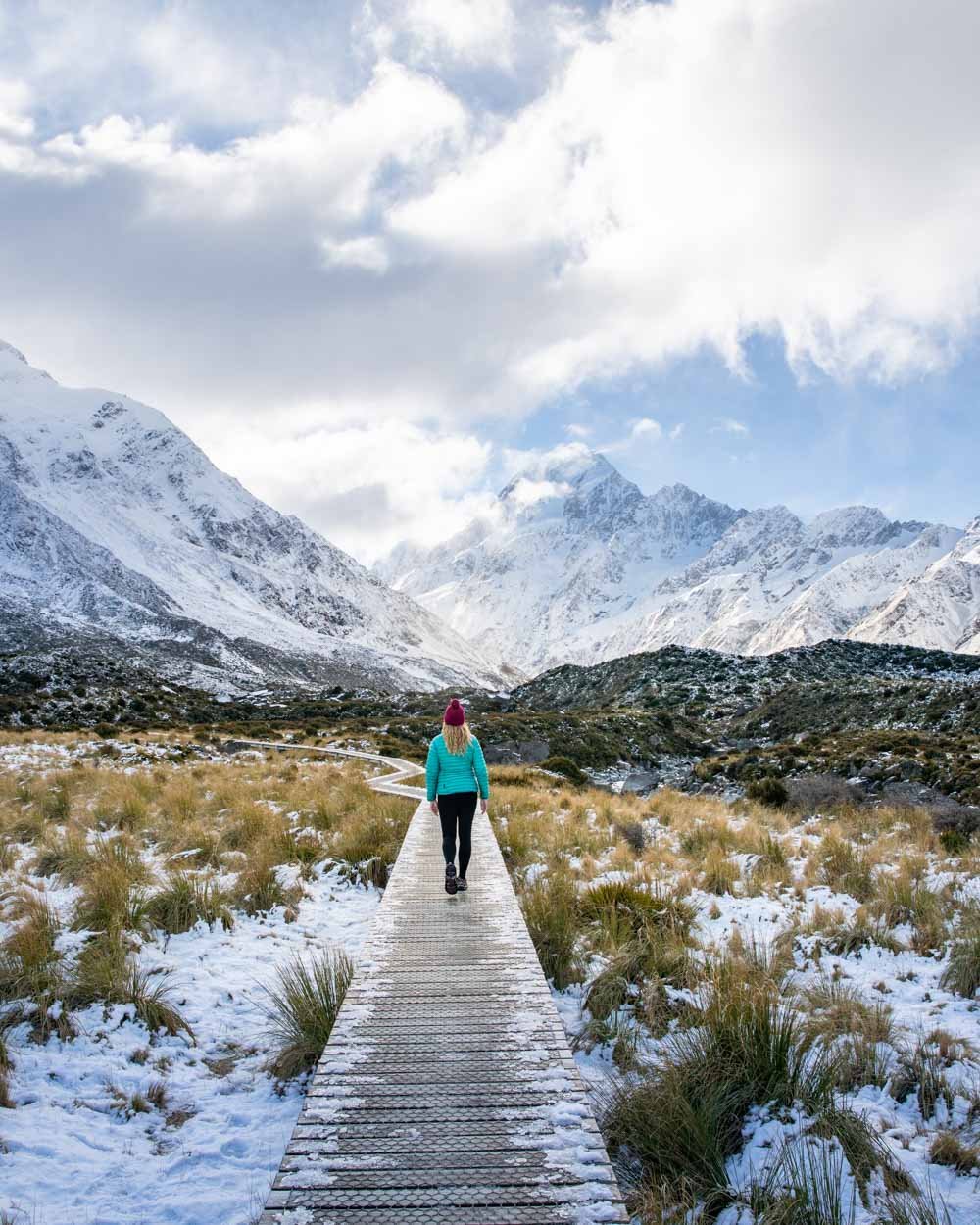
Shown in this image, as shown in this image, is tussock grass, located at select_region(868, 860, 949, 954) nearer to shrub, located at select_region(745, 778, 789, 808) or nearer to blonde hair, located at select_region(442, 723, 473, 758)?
blonde hair, located at select_region(442, 723, 473, 758)

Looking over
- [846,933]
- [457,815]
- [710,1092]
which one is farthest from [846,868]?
[710,1092]

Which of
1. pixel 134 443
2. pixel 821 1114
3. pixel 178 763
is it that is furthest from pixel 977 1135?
pixel 134 443

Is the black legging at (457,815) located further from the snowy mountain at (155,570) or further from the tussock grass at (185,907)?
the snowy mountain at (155,570)

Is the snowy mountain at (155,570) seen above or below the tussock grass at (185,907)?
above

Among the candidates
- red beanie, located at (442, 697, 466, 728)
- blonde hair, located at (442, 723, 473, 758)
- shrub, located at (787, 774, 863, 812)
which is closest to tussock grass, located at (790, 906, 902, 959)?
blonde hair, located at (442, 723, 473, 758)

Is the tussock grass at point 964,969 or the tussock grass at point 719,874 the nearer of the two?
the tussock grass at point 964,969

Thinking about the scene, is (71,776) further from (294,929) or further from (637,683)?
(637,683)

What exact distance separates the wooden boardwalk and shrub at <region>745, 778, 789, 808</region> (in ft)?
42.5

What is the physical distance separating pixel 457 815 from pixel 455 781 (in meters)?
0.48

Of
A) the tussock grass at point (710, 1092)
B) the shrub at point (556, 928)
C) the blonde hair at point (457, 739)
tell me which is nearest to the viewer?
the tussock grass at point (710, 1092)

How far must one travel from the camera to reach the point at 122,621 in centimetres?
11338

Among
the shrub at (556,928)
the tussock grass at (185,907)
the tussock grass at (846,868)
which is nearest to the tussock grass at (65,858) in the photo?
the tussock grass at (185,907)

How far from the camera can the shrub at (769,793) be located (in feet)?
57.1

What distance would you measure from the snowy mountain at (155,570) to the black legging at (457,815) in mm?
80559
